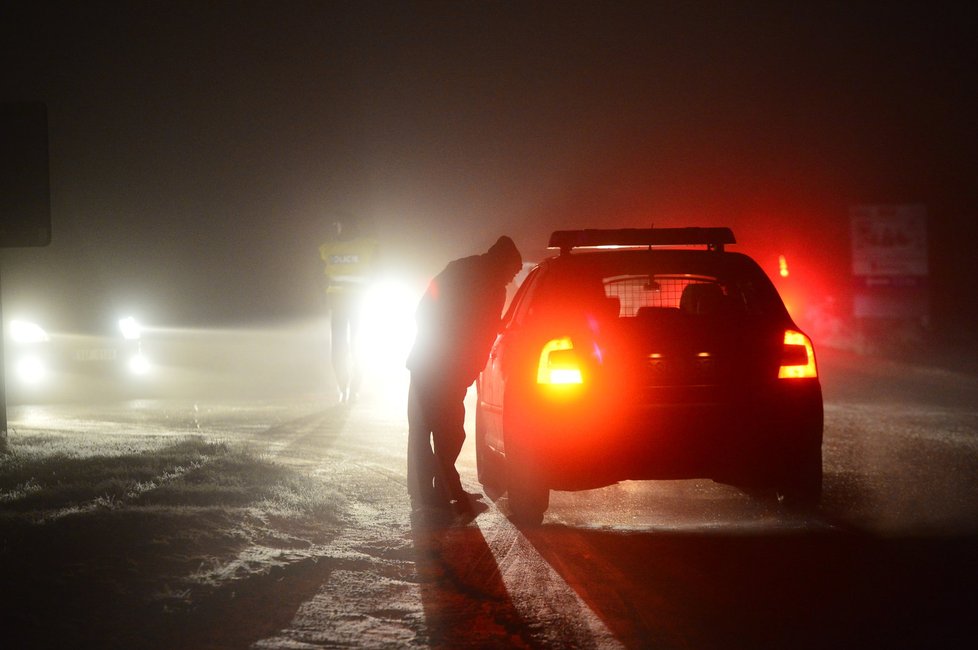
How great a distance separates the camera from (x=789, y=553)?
625 cm

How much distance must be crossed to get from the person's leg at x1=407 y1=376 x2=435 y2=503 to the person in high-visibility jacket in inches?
250

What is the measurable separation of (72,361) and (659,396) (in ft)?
37.9

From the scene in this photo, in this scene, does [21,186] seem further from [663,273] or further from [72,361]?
[72,361]

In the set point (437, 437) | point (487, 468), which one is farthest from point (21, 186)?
point (487, 468)

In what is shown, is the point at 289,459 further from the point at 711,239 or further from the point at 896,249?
the point at 896,249

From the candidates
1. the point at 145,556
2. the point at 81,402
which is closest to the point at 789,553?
the point at 145,556

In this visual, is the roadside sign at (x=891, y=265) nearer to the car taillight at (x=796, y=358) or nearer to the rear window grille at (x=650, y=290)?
the rear window grille at (x=650, y=290)

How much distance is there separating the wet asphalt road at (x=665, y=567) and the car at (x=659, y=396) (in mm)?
415

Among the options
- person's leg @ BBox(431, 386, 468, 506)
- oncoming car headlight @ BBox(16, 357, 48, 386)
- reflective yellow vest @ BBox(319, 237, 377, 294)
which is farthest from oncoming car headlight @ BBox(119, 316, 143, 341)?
person's leg @ BBox(431, 386, 468, 506)

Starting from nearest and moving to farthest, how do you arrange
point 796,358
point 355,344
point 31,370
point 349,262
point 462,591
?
point 462,591 → point 796,358 → point 349,262 → point 355,344 → point 31,370

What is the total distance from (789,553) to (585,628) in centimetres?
190

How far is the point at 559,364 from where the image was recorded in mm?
6695

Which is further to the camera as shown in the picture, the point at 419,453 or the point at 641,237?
the point at 419,453

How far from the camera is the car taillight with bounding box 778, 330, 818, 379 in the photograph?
666cm
